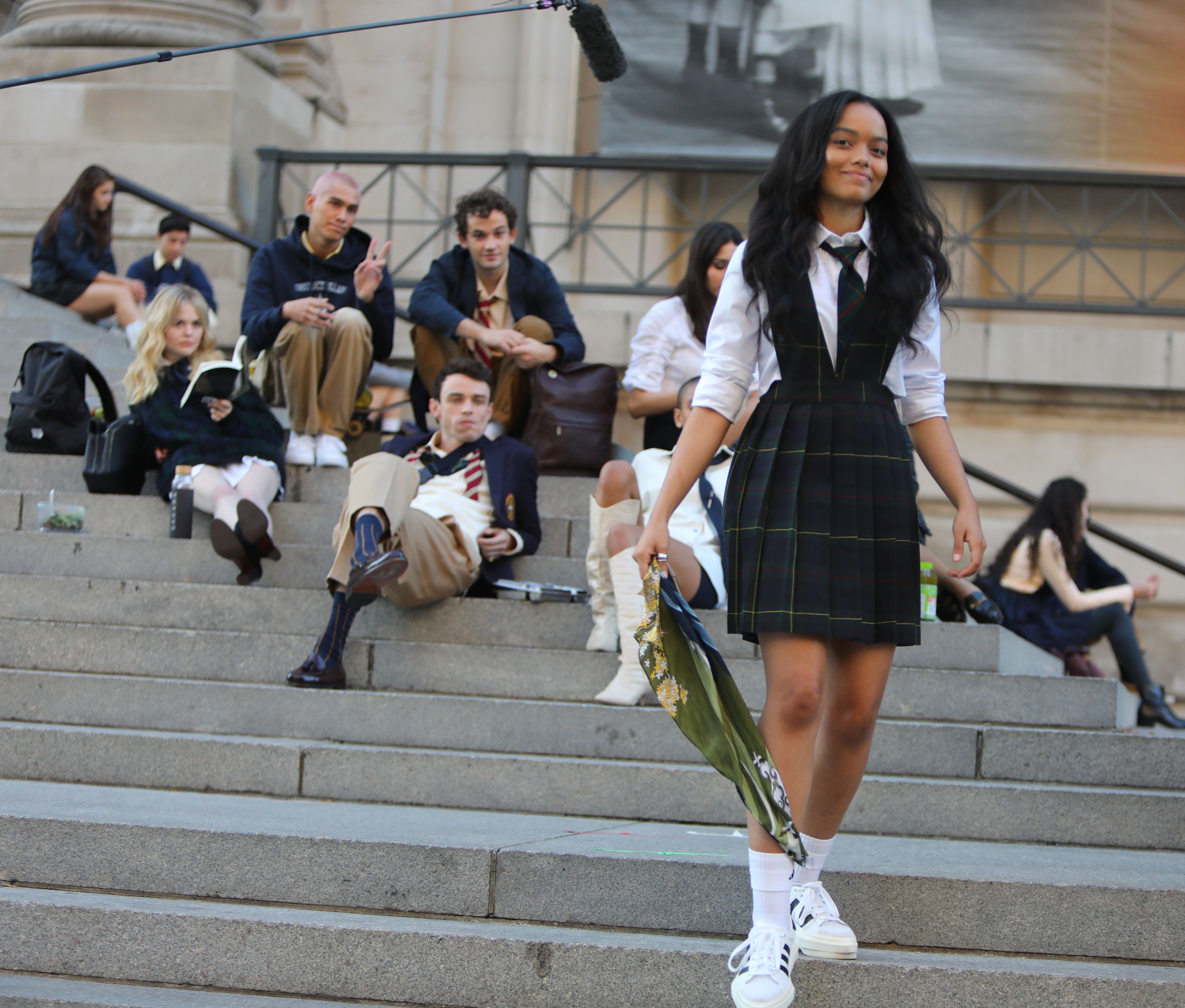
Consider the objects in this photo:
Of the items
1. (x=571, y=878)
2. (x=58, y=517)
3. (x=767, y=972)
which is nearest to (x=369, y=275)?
(x=58, y=517)

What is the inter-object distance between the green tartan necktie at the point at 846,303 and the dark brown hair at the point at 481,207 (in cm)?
455

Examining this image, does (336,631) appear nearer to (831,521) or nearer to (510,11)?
(510,11)

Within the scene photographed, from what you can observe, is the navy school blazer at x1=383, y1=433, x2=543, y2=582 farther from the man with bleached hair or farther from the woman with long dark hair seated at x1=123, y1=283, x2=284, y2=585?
the man with bleached hair

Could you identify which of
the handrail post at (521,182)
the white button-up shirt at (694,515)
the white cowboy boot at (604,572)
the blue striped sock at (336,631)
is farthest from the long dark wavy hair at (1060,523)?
the blue striped sock at (336,631)

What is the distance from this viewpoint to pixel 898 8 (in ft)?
35.3

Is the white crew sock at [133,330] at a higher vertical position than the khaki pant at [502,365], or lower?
higher

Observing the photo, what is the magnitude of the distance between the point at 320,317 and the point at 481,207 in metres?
1.12

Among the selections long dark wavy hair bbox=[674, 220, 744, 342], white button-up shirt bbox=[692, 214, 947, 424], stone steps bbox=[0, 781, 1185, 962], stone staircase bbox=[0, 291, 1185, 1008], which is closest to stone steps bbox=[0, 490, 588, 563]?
stone staircase bbox=[0, 291, 1185, 1008]

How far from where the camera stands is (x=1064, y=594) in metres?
7.87

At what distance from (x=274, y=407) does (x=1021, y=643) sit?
16.1ft

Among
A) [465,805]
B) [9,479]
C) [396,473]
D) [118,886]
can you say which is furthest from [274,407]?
[118,886]

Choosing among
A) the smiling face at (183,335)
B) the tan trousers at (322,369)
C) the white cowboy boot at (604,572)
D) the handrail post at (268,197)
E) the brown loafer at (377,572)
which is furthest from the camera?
the handrail post at (268,197)

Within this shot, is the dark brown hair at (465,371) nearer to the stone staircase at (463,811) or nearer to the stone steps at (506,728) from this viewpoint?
the stone staircase at (463,811)

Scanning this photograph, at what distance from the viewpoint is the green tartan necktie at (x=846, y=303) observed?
10.2 feet
